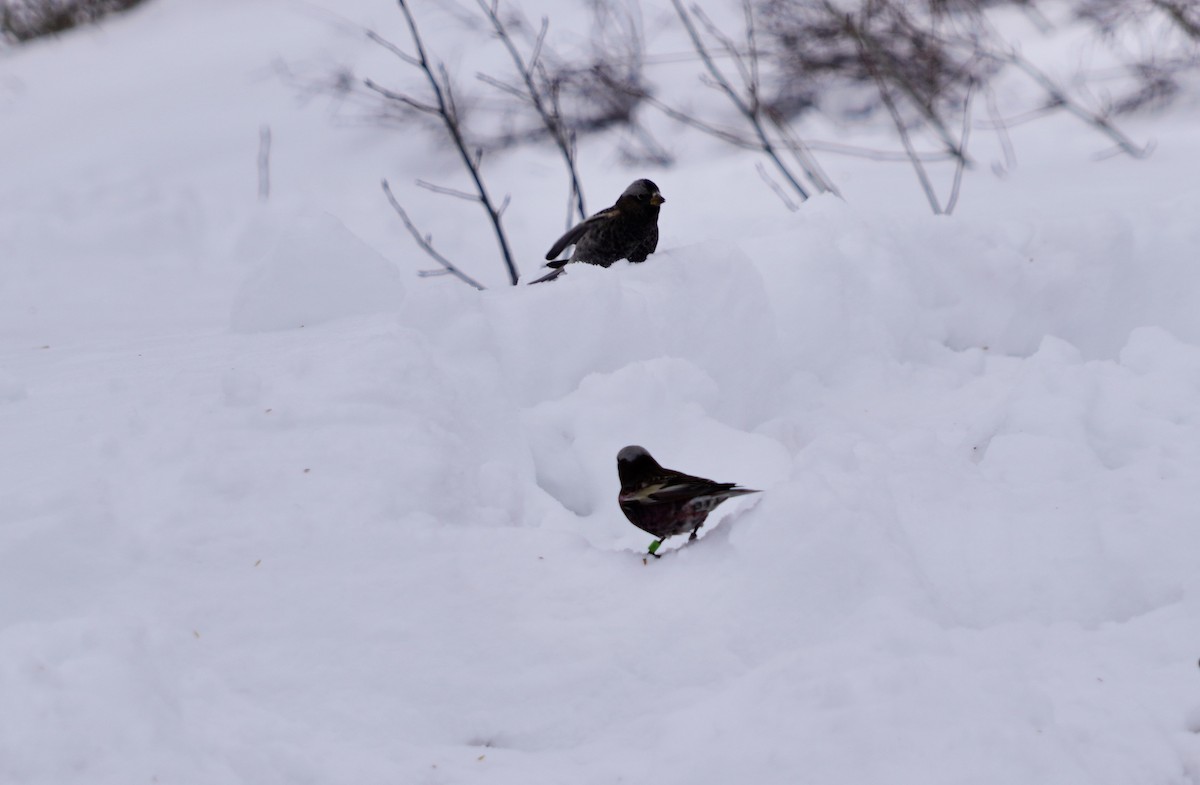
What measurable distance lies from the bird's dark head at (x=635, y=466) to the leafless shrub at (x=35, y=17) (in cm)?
929

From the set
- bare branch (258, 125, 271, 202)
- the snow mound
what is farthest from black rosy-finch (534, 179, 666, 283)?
bare branch (258, 125, 271, 202)

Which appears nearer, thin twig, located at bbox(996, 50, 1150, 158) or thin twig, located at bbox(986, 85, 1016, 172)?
thin twig, located at bbox(996, 50, 1150, 158)

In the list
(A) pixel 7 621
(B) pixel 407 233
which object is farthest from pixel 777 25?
(A) pixel 7 621

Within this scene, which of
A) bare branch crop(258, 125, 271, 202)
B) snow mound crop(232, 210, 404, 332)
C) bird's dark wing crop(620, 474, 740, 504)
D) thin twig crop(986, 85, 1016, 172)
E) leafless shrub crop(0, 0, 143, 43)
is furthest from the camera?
leafless shrub crop(0, 0, 143, 43)

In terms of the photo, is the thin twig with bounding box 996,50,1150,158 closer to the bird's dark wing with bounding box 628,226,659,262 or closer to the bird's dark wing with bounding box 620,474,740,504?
the bird's dark wing with bounding box 628,226,659,262

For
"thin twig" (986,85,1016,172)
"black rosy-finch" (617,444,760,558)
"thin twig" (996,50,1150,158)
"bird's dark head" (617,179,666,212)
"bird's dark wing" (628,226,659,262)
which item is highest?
"bird's dark head" (617,179,666,212)

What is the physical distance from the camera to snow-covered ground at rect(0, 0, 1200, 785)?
178cm

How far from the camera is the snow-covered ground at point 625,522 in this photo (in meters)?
1.78

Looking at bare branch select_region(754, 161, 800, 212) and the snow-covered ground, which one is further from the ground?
the snow-covered ground

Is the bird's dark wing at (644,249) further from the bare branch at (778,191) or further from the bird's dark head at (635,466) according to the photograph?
the bird's dark head at (635,466)

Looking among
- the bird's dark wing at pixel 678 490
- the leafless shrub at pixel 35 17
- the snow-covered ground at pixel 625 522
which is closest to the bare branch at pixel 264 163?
the leafless shrub at pixel 35 17

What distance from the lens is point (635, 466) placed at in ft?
8.14

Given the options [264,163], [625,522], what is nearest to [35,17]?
[264,163]

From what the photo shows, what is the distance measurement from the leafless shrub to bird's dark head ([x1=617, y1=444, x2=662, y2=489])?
9.29 metres
